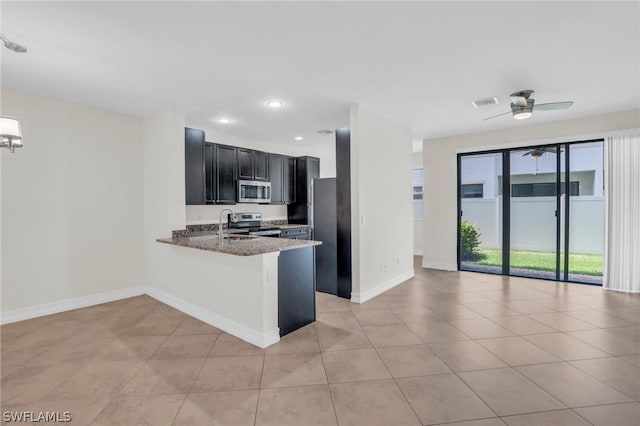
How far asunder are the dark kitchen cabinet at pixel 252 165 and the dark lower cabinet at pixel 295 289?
2.64m

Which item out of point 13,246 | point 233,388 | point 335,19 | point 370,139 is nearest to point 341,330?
point 233,388

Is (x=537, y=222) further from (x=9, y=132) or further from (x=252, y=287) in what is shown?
(x=9, y=132)

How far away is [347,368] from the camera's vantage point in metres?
2.43

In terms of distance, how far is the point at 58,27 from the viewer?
2211mm

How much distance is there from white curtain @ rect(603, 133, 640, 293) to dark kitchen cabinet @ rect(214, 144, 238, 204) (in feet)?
19.1

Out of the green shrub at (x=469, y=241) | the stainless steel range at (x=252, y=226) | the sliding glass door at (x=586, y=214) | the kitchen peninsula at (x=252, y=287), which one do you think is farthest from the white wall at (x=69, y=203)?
the sliding glass door at (x=586, y=214)

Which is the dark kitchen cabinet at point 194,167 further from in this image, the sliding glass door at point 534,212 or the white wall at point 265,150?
the sliding glass door at point 534,212

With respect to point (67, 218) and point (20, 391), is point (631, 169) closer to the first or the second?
point (20, 391)

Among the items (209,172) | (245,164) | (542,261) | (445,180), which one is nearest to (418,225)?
(445,180)

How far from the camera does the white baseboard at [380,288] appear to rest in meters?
4.05

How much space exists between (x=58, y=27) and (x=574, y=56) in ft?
14.0

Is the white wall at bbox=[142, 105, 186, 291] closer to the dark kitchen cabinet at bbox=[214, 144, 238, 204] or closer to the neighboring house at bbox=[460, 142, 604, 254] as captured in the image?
the dark kitchen cabinet at bbox=[214, 144, 238, 204]

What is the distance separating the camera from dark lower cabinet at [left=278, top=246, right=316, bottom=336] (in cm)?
307

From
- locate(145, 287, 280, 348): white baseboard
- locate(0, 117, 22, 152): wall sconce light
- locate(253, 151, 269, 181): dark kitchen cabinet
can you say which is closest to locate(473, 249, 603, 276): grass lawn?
locate(253, 151, 269, 181): dark kitchen cabinet
